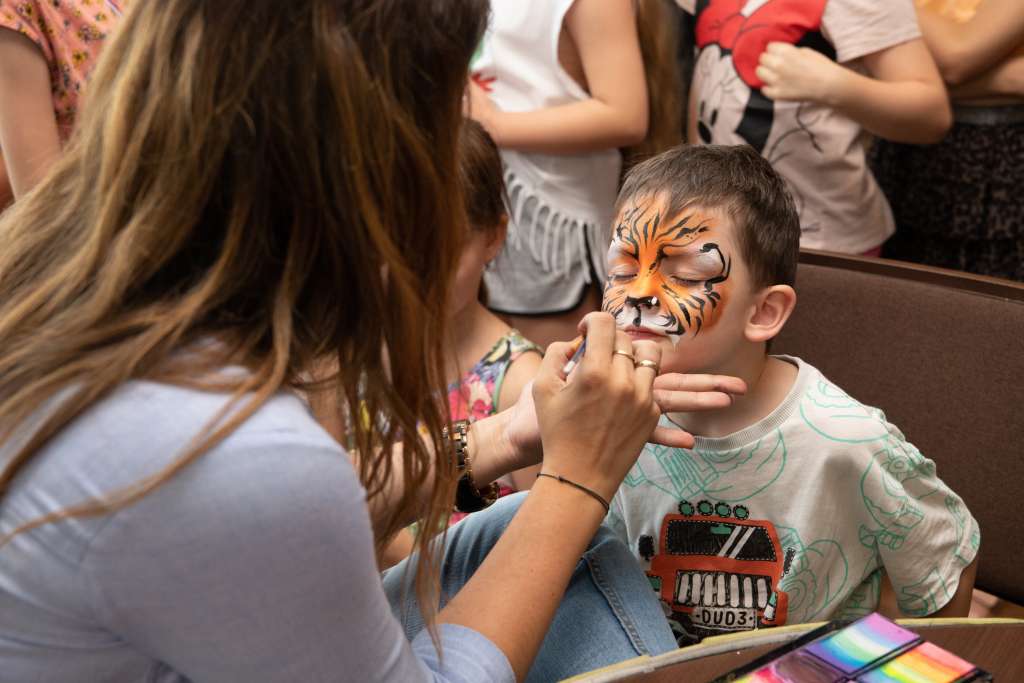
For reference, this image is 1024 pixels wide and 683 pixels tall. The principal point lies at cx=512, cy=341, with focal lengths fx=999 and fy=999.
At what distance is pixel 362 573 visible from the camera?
67 cm

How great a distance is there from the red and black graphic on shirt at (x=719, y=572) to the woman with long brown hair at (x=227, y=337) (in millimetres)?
403

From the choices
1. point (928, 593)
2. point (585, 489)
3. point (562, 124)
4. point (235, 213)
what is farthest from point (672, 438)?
point (562, 124)

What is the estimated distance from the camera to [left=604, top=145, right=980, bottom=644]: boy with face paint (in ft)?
3.61

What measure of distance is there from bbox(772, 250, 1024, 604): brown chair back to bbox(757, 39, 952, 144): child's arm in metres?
0.41

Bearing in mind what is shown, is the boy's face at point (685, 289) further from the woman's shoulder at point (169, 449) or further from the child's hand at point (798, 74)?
the child's hand at point (798, 74)

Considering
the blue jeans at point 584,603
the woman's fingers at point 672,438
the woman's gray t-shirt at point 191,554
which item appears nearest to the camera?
the woman's gray t-shirt at point 191,554

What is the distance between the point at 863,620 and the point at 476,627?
300 millimetres

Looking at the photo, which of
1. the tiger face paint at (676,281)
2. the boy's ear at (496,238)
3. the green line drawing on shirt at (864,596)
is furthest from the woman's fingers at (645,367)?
the boy's ear at (496,238)

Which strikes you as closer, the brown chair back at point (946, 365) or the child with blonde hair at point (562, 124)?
the brown chair back at point (946, 365)

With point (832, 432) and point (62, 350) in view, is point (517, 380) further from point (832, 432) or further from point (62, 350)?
point (62, 350)

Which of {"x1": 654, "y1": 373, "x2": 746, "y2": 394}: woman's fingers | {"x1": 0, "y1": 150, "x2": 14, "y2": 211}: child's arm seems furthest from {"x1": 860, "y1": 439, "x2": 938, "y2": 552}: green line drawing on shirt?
{"x1": 0, "y1": 150, "x2": 14, "y2": 211}: child's arm

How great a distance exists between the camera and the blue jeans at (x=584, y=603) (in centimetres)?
85

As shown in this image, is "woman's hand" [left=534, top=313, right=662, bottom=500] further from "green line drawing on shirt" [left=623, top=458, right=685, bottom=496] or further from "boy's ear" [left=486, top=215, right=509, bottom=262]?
"boy's ear" [left=486, top=215, right=509, bottom=262]

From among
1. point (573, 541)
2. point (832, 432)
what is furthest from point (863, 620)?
point (832, 432)
